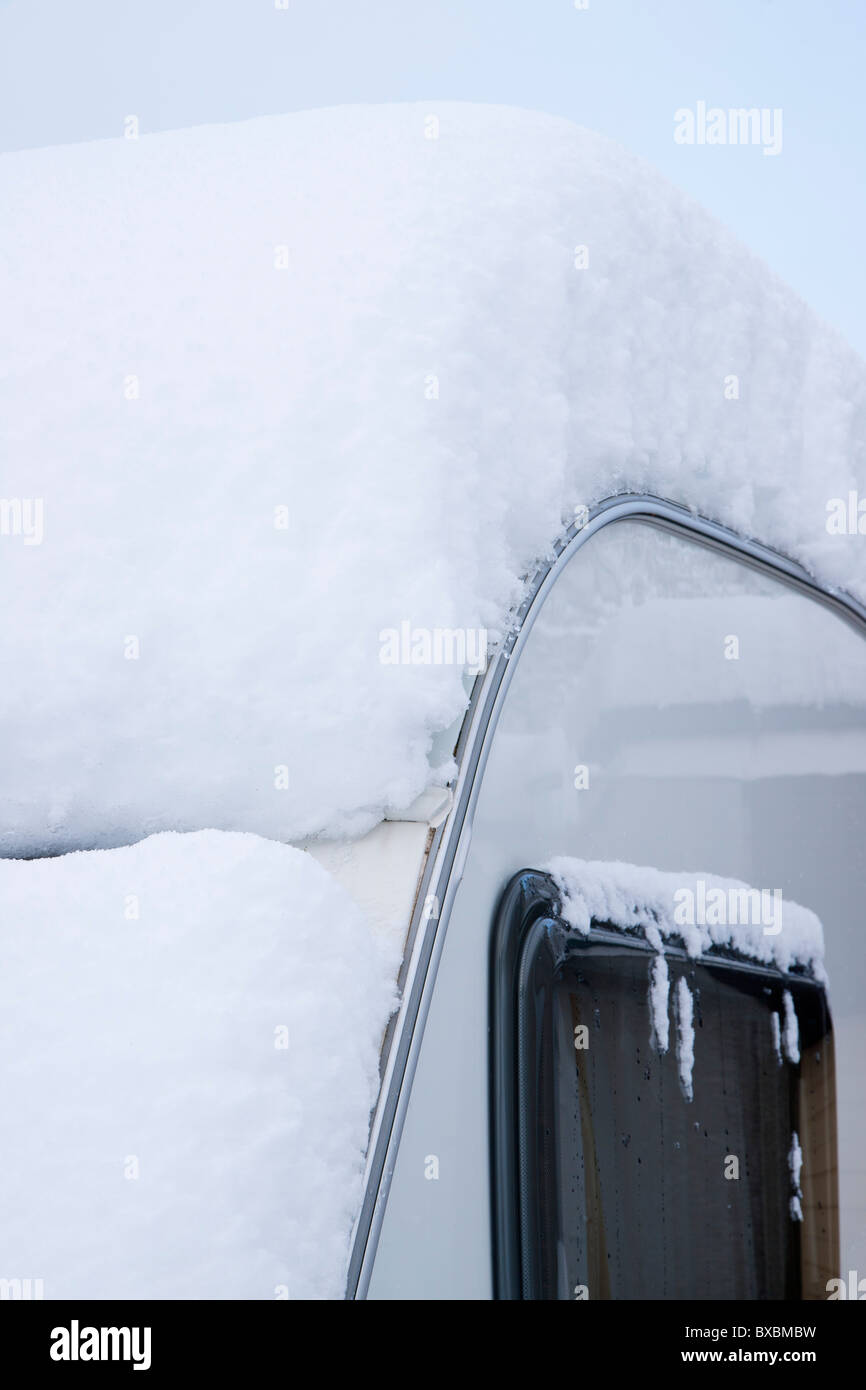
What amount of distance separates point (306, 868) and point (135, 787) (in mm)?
233

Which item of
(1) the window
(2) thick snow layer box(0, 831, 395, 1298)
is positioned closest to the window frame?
(2) thick snow layer box(0, 831, 395, 1298)

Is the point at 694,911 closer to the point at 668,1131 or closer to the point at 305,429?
the point at 668,1131

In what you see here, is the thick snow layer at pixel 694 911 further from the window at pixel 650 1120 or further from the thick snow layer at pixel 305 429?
the thick snow layer at pixel 305 429

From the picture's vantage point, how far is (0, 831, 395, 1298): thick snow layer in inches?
33.0

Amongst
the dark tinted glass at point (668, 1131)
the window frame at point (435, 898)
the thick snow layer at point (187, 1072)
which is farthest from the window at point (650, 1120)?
the thick snow layer at point (187, 1072)

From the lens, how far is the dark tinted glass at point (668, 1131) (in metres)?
1.23

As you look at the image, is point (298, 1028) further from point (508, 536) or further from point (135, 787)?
point (508, 536)

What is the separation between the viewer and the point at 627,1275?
4.58ft

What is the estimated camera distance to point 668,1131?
1512mm

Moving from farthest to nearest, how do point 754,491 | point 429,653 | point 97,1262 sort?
point 754,491
point 429,653
point 97,1262

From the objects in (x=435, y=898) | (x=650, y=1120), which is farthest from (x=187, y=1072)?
(x=650, y=1120)

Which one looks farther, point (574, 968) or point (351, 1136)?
point (574, 968)

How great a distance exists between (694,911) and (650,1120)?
293mm

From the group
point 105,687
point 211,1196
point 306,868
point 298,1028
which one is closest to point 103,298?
point 105,687
